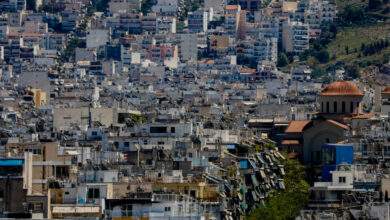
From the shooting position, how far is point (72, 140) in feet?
350

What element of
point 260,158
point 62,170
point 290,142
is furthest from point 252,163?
point 290,142

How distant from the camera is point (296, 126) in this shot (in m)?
144

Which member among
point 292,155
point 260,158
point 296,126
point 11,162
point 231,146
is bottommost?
point 292,155

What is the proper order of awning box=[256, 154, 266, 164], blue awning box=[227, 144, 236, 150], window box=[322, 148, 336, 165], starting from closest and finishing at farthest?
window box=[322, 148, 336, 165]
awning box=[256, 154, 266, 164]
blue awning box=[227, 144, 236, 150]

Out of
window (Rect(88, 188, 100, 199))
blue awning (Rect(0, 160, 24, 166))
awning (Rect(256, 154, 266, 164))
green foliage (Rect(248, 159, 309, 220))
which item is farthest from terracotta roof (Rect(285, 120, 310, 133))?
blue awning (Rect(0, 160, 24, 166))

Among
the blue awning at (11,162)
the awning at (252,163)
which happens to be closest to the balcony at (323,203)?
the blue awning at (11,162)

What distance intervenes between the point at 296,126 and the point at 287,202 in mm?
50640

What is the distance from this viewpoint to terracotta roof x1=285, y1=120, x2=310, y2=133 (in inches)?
5591

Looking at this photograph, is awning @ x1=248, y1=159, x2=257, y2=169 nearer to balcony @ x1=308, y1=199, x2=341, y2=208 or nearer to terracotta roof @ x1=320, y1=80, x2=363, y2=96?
balcony @ x1=308, y1=199, x2=341, y2=208

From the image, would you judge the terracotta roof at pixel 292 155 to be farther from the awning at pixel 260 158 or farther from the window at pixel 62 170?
the window at pixel 62 170

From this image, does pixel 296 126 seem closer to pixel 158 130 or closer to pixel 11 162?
pixel 158 130

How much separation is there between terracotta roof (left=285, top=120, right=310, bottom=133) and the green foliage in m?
30.3

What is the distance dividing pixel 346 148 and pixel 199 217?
39557 millimetres

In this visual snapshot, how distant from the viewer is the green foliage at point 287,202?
288 feet
